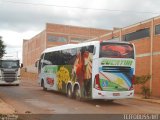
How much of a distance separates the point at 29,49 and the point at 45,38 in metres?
22.7

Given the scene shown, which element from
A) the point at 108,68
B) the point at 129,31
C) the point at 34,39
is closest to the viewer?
the point at 108,68

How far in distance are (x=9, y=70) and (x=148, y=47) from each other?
14192mm

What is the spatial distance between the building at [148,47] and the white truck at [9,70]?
11313 millimetres

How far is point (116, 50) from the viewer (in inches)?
836

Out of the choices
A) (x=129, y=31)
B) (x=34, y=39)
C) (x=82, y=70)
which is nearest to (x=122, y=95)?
(x=82, y=70)

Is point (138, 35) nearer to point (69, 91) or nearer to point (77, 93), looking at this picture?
point (69, 91)

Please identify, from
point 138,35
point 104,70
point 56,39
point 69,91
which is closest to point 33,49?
point 56,39

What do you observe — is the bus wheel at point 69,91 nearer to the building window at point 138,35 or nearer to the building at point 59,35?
the building window at point 138,35

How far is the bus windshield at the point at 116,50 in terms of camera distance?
20.9m

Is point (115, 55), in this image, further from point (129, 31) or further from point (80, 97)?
point (129, 31)

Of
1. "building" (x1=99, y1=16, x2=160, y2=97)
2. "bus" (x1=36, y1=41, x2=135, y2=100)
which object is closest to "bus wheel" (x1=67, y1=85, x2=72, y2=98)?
"bus" (x1=36, y1=41, x2=135, y2=100)

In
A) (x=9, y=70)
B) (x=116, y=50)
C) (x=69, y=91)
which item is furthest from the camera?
(x=9, y=70)

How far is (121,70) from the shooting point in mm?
21344

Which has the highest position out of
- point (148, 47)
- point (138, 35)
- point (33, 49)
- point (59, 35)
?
point (59, 35)
